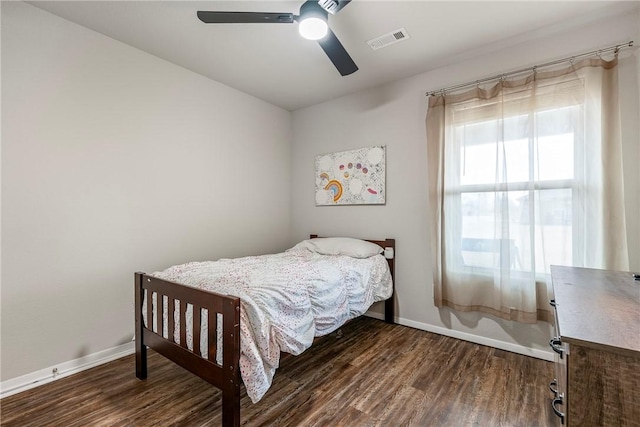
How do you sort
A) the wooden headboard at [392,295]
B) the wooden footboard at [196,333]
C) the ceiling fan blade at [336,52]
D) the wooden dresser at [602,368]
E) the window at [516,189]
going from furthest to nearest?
→ the wooden headboard at [392,295]
the window at [516,189]
the ceiling fan blade at [336,52]
the wooden footboard at [196,333]
the wooden dresser at [602,368]

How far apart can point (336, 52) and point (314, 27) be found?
0.27 m

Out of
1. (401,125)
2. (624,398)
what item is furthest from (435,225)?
(624,398)

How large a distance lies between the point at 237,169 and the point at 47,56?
175cm

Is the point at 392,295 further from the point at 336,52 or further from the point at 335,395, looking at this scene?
the point at 336,52

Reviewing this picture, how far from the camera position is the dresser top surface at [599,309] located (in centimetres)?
74

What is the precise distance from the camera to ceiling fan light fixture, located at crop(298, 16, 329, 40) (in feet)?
5.84

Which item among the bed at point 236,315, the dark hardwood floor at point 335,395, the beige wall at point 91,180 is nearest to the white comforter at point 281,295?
the bed at point 236,315

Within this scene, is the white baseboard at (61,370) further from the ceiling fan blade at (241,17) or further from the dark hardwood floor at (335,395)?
the ceiling fan blade at (241,17)

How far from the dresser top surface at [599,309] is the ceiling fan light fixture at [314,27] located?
1908 millimetres

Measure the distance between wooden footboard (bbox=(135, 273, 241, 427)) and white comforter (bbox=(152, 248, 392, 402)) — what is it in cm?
7

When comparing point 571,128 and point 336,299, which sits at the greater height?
point 571,128

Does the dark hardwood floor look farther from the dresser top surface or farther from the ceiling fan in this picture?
the ceiling fan

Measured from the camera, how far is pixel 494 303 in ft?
8.09

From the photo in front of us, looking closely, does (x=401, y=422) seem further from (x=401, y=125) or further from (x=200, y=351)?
(x=401, y=125)
